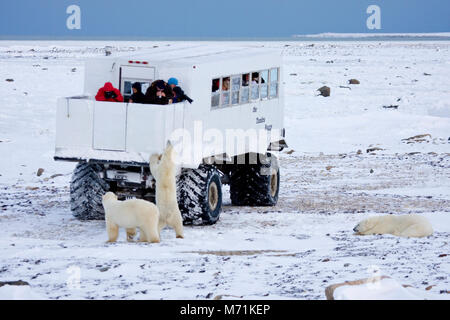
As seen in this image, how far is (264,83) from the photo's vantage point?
15.0 meters

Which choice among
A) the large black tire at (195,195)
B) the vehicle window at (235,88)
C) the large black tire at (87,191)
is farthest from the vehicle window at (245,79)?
the large black tire at (87,191)

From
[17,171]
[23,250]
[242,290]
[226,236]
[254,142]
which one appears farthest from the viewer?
[17,171]

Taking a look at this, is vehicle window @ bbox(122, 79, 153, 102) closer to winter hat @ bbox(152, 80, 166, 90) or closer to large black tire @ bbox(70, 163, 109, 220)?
winter hat @ bbox(152, 80, 166, 90)

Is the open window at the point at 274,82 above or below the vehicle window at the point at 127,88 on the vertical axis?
above

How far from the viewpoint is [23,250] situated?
1042 centimetres

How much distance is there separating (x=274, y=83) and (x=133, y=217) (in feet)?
17.4

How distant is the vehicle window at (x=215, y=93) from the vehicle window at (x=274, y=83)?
2044mm

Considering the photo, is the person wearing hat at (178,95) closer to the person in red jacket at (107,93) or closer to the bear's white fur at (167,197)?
the person in red jacket at (107,93)

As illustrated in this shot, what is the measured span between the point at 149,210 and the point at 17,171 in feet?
29.8

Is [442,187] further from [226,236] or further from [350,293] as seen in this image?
[350,293]

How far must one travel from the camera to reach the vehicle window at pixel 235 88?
45.2ft

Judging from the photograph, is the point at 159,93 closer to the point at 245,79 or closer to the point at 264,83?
the point at 245,79

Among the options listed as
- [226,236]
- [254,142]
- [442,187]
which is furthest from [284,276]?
[442,187]

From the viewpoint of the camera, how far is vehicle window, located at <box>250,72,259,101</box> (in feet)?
47.5
